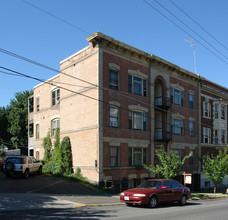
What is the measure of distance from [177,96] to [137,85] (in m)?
7.10

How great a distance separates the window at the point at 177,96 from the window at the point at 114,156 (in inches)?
401

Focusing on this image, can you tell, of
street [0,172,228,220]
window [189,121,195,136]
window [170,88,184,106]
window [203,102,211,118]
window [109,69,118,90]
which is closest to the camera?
street [0,172,228,220]

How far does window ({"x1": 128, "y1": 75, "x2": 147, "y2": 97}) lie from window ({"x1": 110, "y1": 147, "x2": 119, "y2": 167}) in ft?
18.1

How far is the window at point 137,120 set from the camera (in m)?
25.7

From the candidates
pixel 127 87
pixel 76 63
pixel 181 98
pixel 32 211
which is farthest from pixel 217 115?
pixel 32 211

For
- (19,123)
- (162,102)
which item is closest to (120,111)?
(162,102)

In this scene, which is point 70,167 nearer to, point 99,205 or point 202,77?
point 99,205

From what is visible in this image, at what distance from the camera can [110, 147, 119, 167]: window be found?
23.7 meters

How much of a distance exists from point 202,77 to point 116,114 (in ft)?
51.7

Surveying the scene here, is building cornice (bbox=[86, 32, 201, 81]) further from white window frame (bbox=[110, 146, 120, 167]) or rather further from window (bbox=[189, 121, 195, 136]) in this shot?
white window frame (bbox=[110, 146, 120, 167])

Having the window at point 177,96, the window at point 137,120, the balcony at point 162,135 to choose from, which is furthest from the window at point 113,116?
the window at point 177,96

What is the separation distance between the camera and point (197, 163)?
112 feet

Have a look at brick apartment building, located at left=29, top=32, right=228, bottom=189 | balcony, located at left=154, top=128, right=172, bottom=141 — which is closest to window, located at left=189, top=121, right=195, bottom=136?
brick apartment building, located at left=29, top=32, right=228, bottom=189

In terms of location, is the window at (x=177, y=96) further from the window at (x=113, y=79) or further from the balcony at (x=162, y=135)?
the window at (x=113, y=79)
